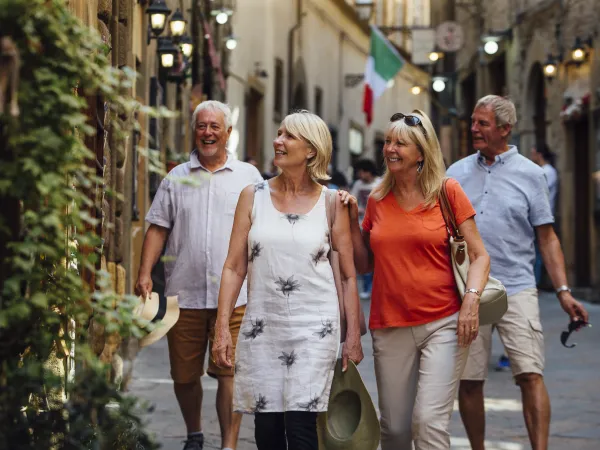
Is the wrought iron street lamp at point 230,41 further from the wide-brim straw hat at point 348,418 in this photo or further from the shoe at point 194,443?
the wide-brim straw hat at point 348,418

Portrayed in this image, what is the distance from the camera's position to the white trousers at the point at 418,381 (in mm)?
5297

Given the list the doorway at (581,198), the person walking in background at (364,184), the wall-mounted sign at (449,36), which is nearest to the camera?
the person walking in background at (364,184)

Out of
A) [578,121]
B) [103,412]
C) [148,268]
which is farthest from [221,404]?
[578,121]

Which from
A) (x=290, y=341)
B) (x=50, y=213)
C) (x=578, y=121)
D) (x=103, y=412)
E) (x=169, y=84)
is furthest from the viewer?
(x=578, y=121)

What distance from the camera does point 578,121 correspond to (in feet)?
61.5

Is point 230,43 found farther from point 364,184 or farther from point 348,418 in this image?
point 348,418

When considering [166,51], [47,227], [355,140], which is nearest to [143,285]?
[47,227]

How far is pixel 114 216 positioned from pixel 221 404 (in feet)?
5.57

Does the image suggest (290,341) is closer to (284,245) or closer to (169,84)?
(284,245)

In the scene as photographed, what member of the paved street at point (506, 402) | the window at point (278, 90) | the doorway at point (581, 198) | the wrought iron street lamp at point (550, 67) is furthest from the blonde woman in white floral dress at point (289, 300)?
the window at point (278, 90)

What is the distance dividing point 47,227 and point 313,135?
2112mm

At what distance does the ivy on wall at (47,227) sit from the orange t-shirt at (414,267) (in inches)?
73.7

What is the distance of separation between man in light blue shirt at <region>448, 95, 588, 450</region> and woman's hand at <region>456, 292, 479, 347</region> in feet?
3.75

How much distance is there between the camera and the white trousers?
530 centimetres
